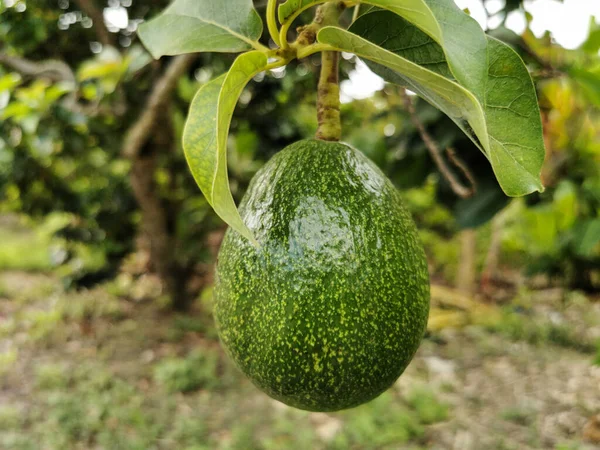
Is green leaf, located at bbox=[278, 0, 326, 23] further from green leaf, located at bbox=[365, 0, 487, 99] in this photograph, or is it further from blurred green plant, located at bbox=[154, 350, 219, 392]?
blurred green plant, located at bbox=[154, 350, 219, 392]

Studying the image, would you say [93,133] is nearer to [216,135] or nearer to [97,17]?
[97,17]

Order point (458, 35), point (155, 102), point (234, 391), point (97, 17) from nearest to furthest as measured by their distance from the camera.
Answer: point (458, 35) < point (155, 102) < point (97, 17) < point (234, 391)

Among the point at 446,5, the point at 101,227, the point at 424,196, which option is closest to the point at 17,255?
the point at 101,227

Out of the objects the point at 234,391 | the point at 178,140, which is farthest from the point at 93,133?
the point at 234,391

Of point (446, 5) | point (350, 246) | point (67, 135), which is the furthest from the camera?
point (67, 135)

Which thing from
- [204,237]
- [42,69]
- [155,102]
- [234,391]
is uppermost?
[42,69]

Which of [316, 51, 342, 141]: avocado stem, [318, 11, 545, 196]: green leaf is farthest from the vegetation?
[318, 11, 545, 196]: green leaf

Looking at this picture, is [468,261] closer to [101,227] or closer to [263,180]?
[101,227]
